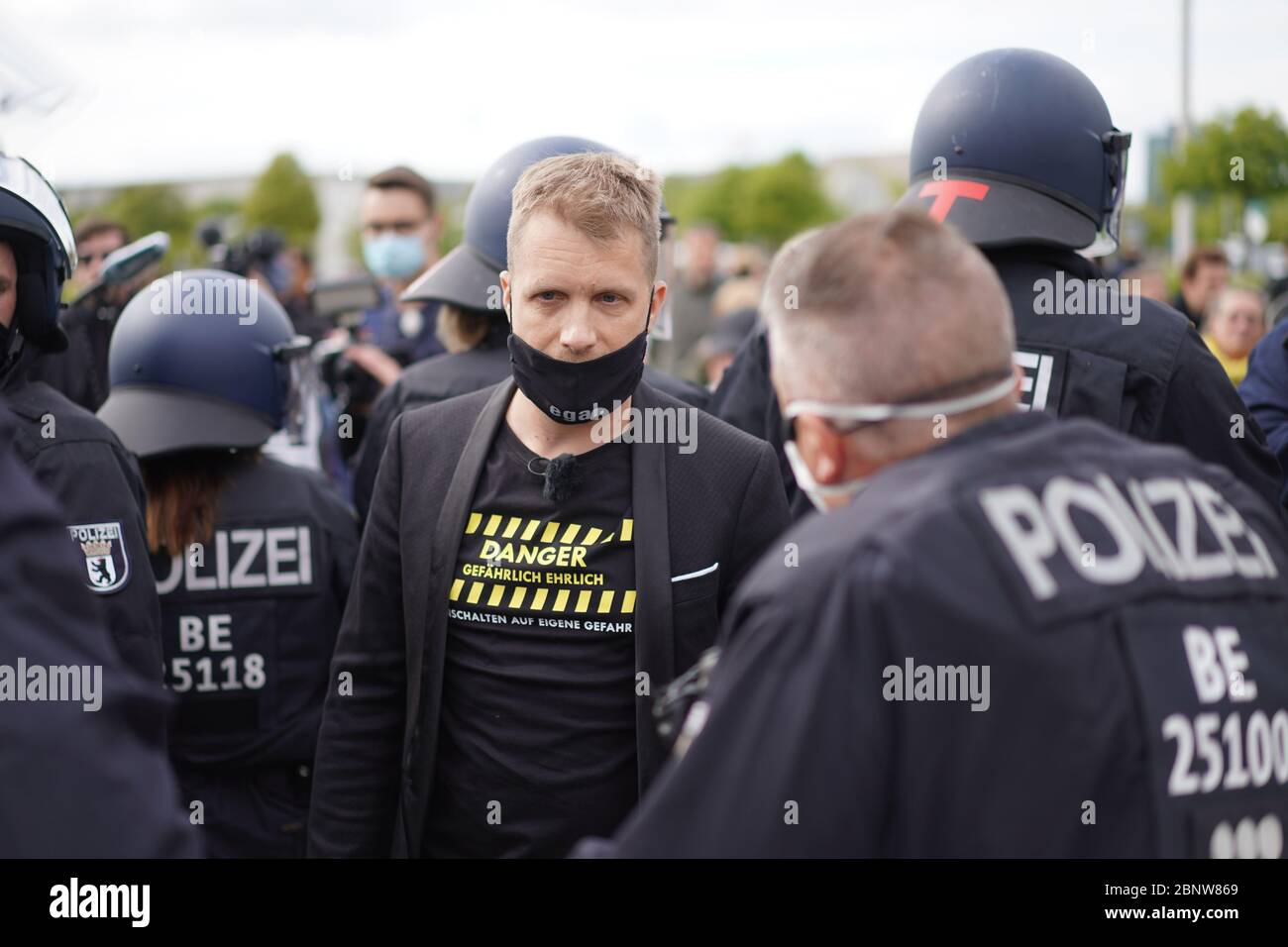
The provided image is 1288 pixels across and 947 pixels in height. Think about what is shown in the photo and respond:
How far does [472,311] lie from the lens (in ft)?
13.9

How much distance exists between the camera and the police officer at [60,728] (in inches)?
53.5

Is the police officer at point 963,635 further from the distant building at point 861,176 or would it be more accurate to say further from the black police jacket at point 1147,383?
the distant building at point 861,176

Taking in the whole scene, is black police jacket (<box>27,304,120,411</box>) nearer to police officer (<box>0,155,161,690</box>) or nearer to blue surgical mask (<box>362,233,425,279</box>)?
blue surgical mask (<box>362,233,425,279</box>)

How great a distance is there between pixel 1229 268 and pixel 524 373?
365 inches

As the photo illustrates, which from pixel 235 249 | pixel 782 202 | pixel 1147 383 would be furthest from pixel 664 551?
pixel 782 202

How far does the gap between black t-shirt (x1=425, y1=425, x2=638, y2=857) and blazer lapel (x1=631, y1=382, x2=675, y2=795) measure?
45mm

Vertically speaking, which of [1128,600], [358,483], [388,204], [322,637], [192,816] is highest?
[388,204]

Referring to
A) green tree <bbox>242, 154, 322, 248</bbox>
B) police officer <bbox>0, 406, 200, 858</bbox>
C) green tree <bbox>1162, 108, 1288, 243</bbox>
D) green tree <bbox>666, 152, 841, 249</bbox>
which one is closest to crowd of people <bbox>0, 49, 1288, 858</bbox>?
police officer <bbox>0, 406, 200, 858</bbox>

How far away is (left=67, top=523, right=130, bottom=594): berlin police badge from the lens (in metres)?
2.93

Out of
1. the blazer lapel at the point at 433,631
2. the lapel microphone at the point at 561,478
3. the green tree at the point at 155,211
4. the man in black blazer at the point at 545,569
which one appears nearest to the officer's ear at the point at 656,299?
the man in black blazer at the point at 545,569

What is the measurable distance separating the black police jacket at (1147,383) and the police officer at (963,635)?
110 centimetres

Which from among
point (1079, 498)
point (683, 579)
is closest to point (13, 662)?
point (1079, 498)
